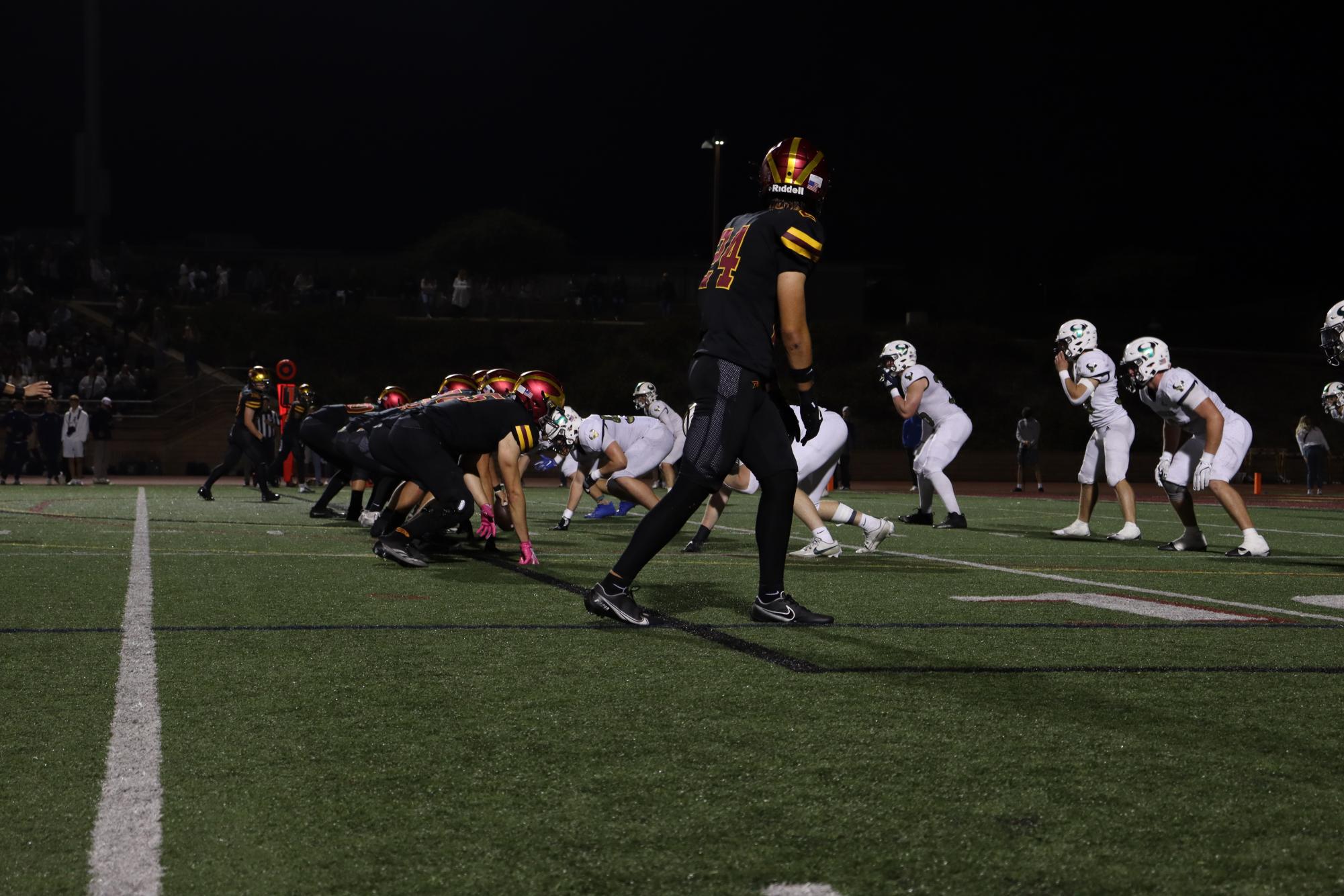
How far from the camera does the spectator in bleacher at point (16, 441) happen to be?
2808cm

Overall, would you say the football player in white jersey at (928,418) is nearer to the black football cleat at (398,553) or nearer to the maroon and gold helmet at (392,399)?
the maroon and gold helmet at (392,399)

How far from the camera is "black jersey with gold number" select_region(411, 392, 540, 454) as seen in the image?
31.5ft

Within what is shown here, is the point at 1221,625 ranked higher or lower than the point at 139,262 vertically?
lower

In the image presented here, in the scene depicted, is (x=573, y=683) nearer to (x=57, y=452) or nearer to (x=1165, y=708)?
(x=1165, y=708)

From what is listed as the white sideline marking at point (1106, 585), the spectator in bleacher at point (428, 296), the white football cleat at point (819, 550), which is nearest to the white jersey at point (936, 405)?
the white sideline marking at point (1106, 585)

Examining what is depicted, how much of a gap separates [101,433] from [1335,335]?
27.1 meters

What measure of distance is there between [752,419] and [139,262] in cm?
4014

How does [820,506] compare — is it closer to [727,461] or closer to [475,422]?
[475,422]

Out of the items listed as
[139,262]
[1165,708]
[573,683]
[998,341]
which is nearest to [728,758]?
[573,683]

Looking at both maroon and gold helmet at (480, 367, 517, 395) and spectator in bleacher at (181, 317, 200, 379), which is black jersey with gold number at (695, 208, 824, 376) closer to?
maroon and gold helmet at (480, 367, 517, 395)

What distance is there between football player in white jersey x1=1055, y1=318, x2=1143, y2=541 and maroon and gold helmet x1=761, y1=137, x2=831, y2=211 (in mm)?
7559

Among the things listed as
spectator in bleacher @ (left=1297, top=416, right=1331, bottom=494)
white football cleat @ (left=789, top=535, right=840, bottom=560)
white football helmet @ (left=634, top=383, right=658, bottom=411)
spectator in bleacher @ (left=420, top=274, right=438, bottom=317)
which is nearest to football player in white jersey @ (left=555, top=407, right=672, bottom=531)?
white football cleat @ (left=789, top=535, right=840, bottom=560)

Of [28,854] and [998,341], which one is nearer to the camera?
[28,854]

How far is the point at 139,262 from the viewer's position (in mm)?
42500
